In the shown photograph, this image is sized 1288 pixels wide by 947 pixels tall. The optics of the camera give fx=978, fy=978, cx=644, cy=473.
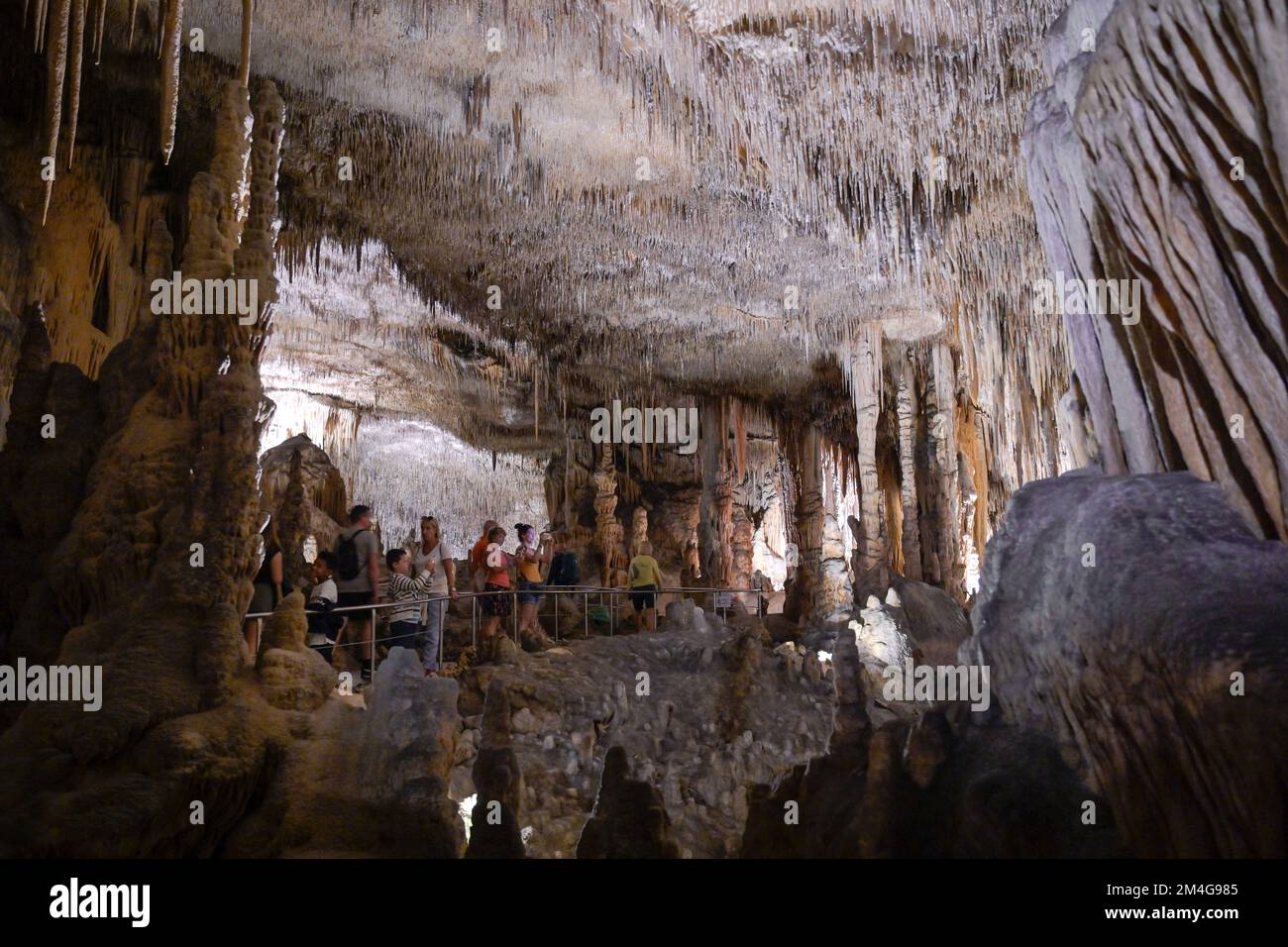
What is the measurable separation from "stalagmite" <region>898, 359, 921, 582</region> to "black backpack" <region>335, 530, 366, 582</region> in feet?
28.1

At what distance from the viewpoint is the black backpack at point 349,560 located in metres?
7.55

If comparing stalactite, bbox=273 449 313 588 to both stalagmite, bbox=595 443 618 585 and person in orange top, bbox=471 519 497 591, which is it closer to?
person in orange top, bbox=471 519 497 591

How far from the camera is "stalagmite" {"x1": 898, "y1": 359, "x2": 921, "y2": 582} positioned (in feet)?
45.3

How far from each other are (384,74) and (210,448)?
3600 millimetres

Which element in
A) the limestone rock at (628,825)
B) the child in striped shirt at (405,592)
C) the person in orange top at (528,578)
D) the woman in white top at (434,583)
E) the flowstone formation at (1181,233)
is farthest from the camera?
the person in orange top at (528,578)

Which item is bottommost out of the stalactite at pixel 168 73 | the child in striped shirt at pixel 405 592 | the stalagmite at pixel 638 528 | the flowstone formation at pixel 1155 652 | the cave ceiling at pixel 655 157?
the flowstone formation at pixel 1155 652

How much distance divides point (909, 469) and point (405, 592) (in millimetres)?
8012

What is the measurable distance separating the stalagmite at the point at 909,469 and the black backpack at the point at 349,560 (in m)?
8.56

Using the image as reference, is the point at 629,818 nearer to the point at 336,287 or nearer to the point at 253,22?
the point at 253,22

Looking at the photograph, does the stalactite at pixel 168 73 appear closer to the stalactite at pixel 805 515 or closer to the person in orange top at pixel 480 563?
the person in orange top at pixel 480 563

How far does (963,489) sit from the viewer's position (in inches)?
599

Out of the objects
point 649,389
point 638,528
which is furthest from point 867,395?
point 638,528

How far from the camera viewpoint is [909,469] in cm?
1378

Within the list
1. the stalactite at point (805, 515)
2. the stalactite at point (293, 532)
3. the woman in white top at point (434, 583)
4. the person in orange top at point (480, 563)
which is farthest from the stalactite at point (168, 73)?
the stalactite at point (805, 515)
